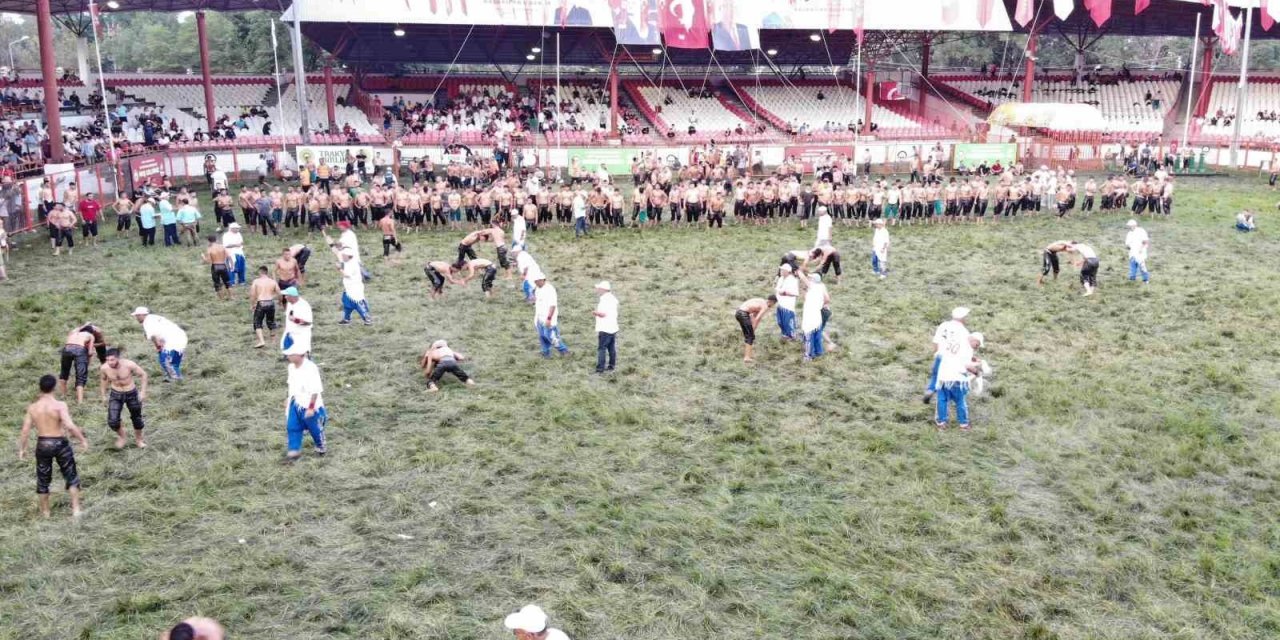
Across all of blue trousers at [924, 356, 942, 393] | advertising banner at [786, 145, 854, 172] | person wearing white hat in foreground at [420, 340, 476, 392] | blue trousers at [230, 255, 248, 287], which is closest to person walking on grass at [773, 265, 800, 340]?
blue trousers at [924, 356, 942, 393]

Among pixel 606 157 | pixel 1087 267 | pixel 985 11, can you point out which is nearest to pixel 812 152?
pixel 606 157

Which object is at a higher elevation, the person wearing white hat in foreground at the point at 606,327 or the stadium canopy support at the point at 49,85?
the stadium canopy support at the point at 49,85

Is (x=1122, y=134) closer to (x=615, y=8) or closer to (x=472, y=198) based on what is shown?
(x=615, y=8)

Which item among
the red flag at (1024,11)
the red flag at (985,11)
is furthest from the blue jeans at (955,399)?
the red flag at (1024,11)

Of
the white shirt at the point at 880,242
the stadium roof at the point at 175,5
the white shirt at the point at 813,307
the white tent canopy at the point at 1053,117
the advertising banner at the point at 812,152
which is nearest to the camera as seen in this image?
the white shirt at the point at 813,307

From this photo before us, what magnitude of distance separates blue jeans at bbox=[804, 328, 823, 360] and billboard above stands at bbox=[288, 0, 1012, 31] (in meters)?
24.0

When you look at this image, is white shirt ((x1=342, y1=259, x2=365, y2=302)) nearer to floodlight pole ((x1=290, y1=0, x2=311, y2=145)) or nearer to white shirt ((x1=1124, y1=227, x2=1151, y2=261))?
white shirt ((x1=1124, y1=227, x2=1151, y2=261))

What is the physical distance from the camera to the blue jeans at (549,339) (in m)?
13.4

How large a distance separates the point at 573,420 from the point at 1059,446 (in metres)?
5.43

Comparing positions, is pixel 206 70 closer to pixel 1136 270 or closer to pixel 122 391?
pixel 122 391

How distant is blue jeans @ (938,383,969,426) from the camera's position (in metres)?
10.7

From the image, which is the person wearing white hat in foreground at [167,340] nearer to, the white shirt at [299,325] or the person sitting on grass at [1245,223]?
the white shirt at [299,325]

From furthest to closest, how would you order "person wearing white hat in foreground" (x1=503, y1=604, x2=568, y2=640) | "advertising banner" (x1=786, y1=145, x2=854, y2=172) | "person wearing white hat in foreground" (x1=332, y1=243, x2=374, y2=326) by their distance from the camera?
"advertising banner" (x1=786, y1=145, x2=854, y2=172)
"person wearing white hat in foreground" (x1=332, y1=243, x2=374, y2=326)
"person wearing white hat in foreground" (x1=503, y1=604, x2=568, y2=640)

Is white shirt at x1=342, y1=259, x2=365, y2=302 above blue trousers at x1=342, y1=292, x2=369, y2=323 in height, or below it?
above
